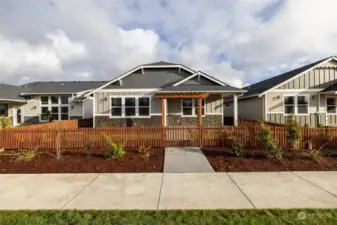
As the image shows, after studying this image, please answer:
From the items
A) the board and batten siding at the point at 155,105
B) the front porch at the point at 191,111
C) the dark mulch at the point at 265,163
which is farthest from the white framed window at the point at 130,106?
the dark mulch at the point at 265,163

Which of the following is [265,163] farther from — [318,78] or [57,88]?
[57,88]

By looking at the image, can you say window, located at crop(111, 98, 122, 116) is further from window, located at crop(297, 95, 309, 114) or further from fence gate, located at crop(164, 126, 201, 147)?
window, located at crop(297, 95, 309, 114)

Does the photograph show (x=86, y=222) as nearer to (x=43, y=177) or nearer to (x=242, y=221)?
(x=242, y=221)

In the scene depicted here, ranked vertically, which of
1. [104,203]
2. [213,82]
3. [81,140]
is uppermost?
[213,82]

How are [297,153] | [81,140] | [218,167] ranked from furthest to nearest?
[81,140] < [297,153] < [218,167]

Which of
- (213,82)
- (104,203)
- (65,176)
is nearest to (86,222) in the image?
(104,203)

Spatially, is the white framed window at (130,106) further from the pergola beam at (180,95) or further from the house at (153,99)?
the pergola beam at (180,95)

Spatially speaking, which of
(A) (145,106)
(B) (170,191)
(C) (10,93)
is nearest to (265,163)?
(B) (170,191)

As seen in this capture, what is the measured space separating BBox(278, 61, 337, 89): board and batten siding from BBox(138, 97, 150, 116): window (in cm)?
1083

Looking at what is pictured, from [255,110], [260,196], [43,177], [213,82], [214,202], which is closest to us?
[214,202]

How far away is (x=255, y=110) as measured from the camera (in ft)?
59.7

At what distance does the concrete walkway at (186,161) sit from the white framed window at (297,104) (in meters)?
10.3

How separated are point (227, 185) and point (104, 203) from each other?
121 inches

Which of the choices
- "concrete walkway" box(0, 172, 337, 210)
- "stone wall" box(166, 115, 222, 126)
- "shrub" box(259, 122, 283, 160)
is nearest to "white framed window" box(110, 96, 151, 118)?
"stone wall" box(166, 115, 222, 126)
